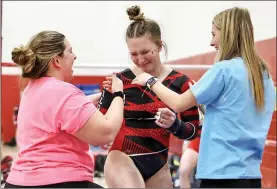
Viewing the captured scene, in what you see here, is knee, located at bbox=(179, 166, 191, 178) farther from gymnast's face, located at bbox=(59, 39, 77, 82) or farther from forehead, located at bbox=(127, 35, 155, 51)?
gymnast's face, located at bbox=(59, 39, 77, 82)

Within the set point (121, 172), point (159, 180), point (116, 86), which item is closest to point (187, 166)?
point (159, 180)

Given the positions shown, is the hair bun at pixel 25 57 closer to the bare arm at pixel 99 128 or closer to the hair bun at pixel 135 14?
the bare arm at pixel 99 128

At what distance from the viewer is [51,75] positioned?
1.92 m

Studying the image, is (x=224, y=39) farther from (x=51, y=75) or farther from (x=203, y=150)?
(x=51, y=75)

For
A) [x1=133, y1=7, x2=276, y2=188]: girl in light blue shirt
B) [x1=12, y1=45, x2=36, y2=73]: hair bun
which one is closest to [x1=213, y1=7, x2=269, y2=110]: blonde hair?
[x1=133, y1=7, x2=276, y2=188]: girl in light blue shirt

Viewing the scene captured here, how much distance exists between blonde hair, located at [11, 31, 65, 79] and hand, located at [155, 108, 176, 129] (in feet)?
1.66

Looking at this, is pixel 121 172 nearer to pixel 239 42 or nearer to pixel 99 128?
pixel 99 128

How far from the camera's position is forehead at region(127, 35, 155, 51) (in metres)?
2.21

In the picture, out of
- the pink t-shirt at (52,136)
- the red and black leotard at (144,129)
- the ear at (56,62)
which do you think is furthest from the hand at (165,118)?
the ear at (56,62)

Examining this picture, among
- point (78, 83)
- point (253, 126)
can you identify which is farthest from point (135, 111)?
point (78, 83)

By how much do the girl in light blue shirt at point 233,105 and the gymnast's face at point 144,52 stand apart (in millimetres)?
368

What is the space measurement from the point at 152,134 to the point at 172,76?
30 centimetres

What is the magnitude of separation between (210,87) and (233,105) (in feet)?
0.37

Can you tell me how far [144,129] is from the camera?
2.22 meters
